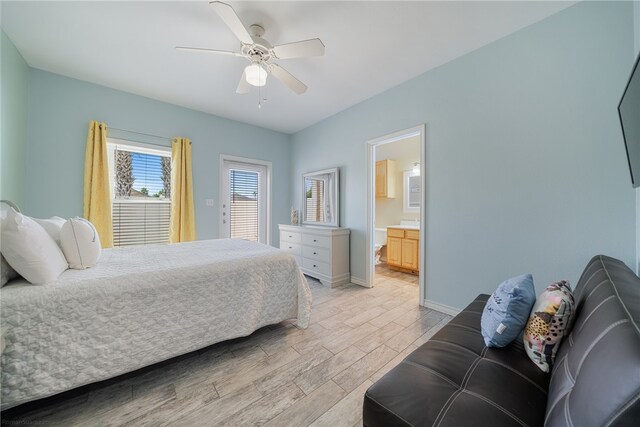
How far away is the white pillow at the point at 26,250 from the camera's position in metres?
1.18

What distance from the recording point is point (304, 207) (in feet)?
14.4

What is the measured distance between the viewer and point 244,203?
4312mm

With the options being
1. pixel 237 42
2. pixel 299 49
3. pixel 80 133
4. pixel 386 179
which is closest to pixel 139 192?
pixel 80 133

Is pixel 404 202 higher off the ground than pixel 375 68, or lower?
lower

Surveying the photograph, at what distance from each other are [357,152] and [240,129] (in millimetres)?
2161

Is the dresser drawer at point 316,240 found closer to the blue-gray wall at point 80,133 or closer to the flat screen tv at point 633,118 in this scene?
the blue-gray wall at point 80,133

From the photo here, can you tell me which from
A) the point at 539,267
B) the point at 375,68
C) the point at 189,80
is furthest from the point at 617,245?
the point at 189,80

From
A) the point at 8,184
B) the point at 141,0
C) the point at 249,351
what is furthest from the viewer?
the point at 8,184

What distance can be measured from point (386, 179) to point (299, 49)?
331 centimetres

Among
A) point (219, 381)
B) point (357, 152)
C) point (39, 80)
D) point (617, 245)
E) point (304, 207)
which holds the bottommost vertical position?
point (219, 381)

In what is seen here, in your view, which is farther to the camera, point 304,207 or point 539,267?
point 304,207

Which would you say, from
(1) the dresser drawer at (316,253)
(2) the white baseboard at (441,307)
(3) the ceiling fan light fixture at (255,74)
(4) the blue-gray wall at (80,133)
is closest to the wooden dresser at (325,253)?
(1) the dresser drawer at (316,253)

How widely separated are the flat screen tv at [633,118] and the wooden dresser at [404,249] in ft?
8.64

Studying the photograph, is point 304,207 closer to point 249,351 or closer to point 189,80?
point 189,80
